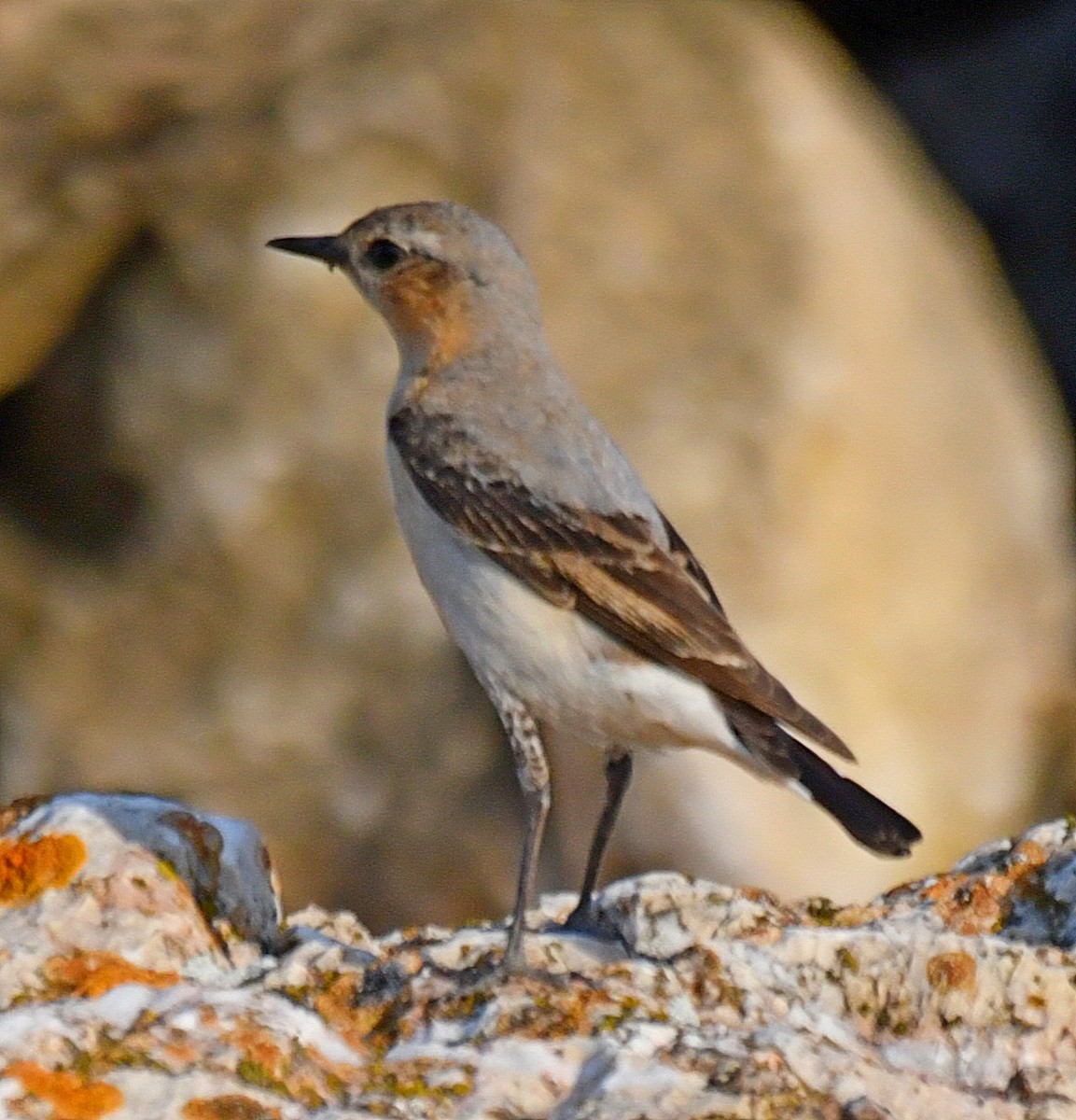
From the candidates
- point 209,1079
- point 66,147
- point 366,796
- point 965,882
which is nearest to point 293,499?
point 366,796

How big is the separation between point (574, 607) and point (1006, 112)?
29.5 ft

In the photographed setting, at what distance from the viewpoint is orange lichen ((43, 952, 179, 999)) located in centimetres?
513

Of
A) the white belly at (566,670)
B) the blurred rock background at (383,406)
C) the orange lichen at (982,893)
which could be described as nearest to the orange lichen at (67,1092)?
the white belly at (566,670)

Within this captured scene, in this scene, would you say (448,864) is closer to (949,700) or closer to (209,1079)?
(949,700)

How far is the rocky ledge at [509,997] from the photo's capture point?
4598 millimetres

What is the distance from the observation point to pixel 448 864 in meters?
11.3

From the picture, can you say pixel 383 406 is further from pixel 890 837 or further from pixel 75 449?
pixel 890 837

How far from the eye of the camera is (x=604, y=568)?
680 centimetres

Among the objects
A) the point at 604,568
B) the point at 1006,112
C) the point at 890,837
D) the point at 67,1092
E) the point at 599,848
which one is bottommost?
the point at 67,1092

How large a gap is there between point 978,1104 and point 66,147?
1002cm

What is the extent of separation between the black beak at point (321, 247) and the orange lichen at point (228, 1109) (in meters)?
4.25

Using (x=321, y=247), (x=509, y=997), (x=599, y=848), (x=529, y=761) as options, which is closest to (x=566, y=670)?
(x=529, y=761)

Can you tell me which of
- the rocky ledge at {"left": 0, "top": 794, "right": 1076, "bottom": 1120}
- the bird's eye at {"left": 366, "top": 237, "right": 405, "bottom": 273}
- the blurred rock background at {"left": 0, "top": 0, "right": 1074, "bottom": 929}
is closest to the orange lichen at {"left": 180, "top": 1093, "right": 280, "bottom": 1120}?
the rocky ledge at {"left": 0, "top": 794, "right": 1076, "bottom": 1120}

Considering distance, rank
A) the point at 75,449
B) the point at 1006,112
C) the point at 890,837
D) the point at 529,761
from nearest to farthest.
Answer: the point at 890,837
the point at 529,761
the point at 75,449
the point at 1006,112
